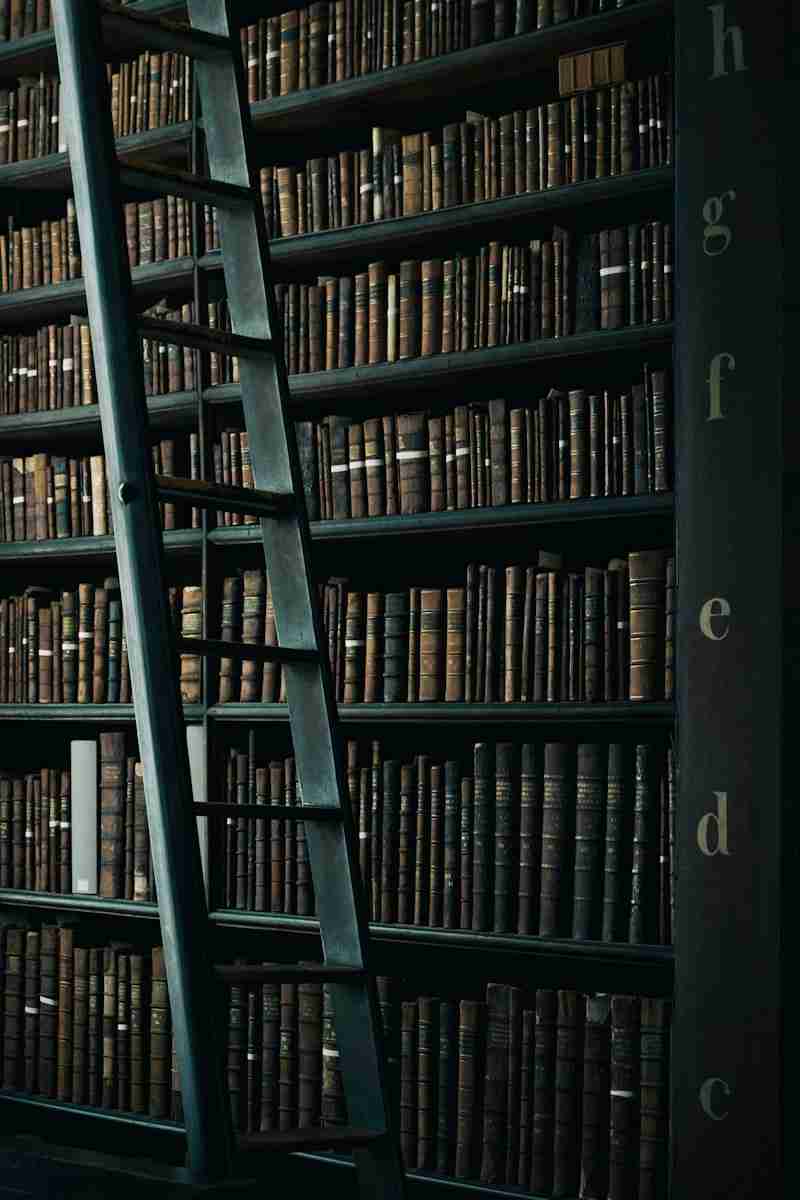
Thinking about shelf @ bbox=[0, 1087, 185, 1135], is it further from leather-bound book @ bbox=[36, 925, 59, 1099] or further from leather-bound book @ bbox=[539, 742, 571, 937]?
leather-bound book @ bbox=[539, 742, 571, 937]

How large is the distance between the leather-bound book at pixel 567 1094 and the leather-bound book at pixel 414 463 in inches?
Result: 34.0

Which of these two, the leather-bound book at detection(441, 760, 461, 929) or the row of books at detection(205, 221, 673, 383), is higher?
the row of books at detection(205, 221, 673, 383)

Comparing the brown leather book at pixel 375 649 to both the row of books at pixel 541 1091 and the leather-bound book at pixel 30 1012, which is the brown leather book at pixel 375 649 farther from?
the leather-bound book at pixel 30 1012

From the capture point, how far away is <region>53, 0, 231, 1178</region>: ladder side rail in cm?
176

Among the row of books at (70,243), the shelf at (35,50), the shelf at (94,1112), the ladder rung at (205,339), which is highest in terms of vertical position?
the shelf at (35,50)

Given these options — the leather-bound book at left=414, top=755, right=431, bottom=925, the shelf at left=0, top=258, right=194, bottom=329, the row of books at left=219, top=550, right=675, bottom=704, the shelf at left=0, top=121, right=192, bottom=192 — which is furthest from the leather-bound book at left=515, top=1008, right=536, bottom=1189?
the shelf at left=0, top=121, right=192, bottom=192

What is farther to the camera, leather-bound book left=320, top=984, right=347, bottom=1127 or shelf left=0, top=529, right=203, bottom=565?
shelf left=0, top=529, right=203, bottom=565

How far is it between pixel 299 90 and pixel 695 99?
2.81 ft

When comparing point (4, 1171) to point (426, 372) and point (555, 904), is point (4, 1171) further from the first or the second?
point (426, 372)

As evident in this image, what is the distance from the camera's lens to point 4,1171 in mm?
1837

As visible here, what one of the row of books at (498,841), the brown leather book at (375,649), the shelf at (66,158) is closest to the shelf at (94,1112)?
the row of books at (498,841)

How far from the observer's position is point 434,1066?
2.71 metres

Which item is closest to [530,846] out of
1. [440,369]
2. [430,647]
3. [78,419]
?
[430,647]

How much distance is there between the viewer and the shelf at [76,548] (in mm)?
3039
